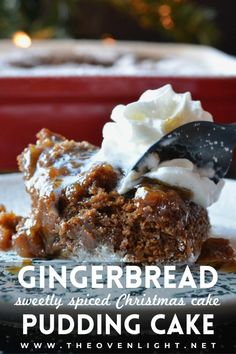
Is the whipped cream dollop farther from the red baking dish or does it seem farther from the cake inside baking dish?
the red baking dish

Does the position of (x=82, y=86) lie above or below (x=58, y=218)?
above

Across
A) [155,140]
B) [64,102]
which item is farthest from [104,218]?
[64,102]

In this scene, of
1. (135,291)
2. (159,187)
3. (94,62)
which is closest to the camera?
(135,291)

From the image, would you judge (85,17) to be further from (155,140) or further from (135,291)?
(135,291)

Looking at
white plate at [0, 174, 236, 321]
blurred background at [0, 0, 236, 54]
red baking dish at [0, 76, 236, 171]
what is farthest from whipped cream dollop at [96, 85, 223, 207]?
blurred background at [0, 0, 236, 54]

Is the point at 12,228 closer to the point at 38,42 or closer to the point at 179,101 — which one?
the point at 179,101

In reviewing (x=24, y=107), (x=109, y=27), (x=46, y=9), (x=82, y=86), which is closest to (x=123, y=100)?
(x=82, y=86)
